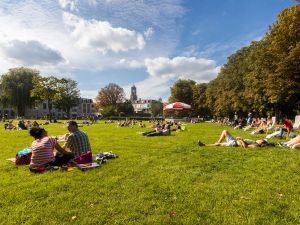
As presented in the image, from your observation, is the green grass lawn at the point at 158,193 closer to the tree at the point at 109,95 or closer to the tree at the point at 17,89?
the tree at the point at 17,89

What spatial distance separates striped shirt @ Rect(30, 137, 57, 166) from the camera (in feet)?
28.1

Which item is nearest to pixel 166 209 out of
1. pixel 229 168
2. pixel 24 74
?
pixel 229 168

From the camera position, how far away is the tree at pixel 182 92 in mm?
95438

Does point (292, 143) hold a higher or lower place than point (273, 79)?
lower

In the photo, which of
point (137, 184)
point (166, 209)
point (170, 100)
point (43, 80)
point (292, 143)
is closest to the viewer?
point (166, 209)

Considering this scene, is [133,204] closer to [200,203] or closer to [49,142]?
[200,203]

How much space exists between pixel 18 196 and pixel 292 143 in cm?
1183

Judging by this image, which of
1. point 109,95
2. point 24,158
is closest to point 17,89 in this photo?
point 109,95

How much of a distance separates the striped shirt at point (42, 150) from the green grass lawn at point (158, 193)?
486 millimetres

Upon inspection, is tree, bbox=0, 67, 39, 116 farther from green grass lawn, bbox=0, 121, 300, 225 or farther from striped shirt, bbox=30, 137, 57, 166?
striped shirt, bbox=30, 137, 57, 166

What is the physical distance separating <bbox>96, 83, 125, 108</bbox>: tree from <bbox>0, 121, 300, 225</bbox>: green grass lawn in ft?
331

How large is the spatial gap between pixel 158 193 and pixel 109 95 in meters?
105

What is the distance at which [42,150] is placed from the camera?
28.2ft

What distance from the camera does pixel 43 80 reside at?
206 ft
